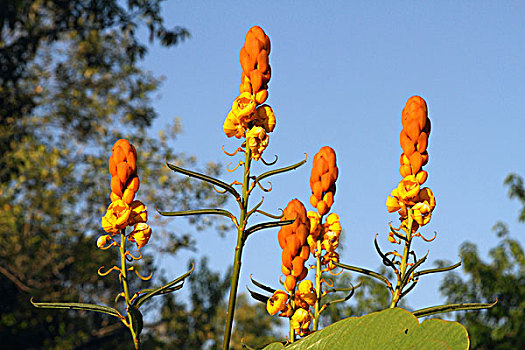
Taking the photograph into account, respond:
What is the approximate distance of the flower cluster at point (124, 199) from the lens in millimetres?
743

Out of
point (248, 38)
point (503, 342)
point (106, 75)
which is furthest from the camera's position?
point (106, 75)

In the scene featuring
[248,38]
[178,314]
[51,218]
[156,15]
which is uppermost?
[156,15]

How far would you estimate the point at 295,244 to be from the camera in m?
0.85

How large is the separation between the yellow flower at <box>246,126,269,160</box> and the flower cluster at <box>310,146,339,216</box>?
0.26 m

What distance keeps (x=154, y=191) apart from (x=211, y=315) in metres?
3.38

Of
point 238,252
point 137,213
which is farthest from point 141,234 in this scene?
point 238,252

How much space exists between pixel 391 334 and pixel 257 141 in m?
0.30

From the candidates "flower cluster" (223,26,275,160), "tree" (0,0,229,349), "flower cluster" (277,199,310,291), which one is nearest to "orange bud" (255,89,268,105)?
"flower cluster" (223,26,275,160)

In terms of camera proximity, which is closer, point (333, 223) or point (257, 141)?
point (257, 141)

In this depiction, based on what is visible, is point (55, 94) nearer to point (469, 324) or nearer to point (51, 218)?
point (51, 218)

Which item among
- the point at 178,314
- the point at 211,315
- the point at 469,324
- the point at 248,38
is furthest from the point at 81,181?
the point at 248,38

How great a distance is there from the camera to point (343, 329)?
565 mm

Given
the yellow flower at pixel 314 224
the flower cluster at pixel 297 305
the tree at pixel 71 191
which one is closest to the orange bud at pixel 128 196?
the flower cluster at pixel 297 305

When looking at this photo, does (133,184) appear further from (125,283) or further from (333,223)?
(333,223)
